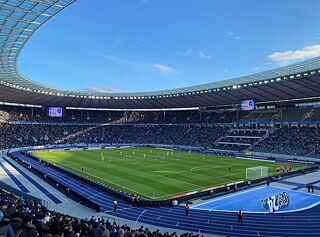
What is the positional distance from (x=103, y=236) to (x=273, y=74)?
50.2m

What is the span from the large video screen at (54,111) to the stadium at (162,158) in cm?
32

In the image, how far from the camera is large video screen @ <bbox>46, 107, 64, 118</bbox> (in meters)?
90.5

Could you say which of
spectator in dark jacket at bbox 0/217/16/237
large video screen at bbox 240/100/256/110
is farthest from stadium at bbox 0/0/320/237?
large video screen at bbox 240/100/256/110

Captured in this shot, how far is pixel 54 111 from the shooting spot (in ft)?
299

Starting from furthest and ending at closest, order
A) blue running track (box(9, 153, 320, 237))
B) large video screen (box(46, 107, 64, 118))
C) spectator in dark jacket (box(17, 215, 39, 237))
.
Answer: large video screen (box(46, 107, 64, 118)), blue running track (box(9, 153, 320, 237)), spectator in dark jacket (box(17, 215, 39, 237))

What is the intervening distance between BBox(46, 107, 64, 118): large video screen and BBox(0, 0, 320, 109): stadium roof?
15.9 feet

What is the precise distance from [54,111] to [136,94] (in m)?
28.7

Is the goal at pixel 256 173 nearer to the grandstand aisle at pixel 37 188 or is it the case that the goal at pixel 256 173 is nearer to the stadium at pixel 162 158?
the stadium at pixel 162 158

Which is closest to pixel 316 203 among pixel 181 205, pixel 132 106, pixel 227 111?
pixel 181 205

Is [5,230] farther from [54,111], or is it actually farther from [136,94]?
[54,111]

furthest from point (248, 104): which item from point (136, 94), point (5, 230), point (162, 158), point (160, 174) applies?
point (5, 230)

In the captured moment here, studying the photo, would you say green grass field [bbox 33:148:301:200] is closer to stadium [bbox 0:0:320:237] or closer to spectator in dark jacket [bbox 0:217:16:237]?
stadium [bbox 0:0:320:237]

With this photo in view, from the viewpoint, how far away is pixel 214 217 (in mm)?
22906

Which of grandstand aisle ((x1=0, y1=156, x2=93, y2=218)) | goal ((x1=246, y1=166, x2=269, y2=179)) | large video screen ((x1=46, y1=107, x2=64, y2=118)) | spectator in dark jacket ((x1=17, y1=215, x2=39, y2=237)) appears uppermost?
large video screen ((x1=46, y1=107, x2=64, y2=118))
